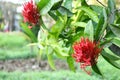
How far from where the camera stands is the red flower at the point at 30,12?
142 cm

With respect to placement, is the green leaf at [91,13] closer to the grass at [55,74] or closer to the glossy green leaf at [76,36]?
the glossy green leaf at [76,36]

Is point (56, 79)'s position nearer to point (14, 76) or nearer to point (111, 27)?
point (14, 76)

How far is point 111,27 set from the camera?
1.37 m

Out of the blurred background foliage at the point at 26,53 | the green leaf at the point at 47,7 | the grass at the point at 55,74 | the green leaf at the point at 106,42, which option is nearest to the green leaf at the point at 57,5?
the green leaf at the point at 47,7

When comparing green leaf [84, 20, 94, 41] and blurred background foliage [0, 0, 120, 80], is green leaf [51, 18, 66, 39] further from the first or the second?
green leaf [84, 20, 94, 41]

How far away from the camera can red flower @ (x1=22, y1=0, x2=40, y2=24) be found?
142cm

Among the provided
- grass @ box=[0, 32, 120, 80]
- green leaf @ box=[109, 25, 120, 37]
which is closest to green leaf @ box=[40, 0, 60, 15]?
green leaf @ box=[109, 25, 120, 37]

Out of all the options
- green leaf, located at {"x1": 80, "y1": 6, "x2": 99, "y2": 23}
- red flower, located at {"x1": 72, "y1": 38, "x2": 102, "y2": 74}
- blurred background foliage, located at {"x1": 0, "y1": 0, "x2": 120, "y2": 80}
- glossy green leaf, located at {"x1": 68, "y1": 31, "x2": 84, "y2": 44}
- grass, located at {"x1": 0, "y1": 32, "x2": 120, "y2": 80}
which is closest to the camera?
red flower, located at {"x1": 72, "y1": 38, "x2": 102, "y2": 74}

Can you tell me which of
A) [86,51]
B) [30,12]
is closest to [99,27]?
[86,51]

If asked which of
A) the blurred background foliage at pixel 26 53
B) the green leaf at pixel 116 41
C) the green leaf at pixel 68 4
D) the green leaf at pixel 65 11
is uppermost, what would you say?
the green leaf at pixel 68 4

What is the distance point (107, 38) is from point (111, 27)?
0.05 metres

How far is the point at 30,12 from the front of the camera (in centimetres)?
143

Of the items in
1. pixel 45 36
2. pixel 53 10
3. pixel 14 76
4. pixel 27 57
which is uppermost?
pixel 53 10

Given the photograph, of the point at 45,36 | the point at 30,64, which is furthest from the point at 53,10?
the point at 30,64
